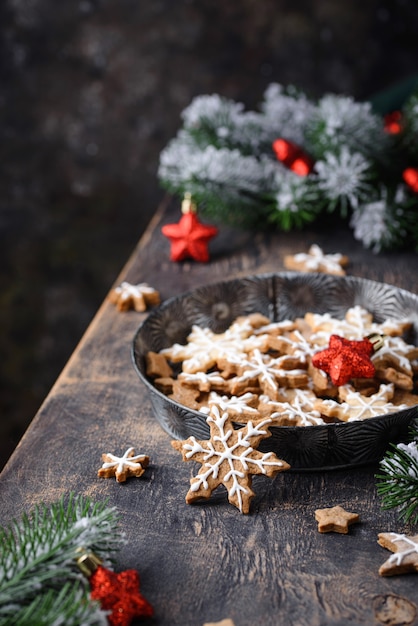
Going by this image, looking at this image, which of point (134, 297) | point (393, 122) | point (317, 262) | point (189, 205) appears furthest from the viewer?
point (393, 122)

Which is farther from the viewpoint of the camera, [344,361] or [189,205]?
[189,205]

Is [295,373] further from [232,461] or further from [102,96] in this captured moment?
[102,96]

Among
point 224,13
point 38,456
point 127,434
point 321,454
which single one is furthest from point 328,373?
point 224,13

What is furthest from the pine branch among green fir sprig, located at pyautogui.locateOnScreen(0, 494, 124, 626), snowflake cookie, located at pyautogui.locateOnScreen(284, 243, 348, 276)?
snowflake cookie, located at pyautogui.locateOnScreen(284, 243, 348, 276)

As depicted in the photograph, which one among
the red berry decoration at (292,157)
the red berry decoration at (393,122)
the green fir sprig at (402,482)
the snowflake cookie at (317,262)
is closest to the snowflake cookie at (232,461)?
the green fir sprig at (402,482)

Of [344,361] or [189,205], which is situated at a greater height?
[344,361]

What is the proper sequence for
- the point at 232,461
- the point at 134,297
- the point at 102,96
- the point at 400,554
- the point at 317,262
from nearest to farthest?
the point at 400,554 → the point at 232,461 → the point at 134,297 → the point at 317,262 → the point at 102,96

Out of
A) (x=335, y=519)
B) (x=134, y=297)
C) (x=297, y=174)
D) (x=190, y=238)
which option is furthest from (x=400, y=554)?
(x=297, y=174)

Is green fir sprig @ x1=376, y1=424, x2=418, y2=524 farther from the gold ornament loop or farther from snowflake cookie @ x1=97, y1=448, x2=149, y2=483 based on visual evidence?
the gold ornament loop
